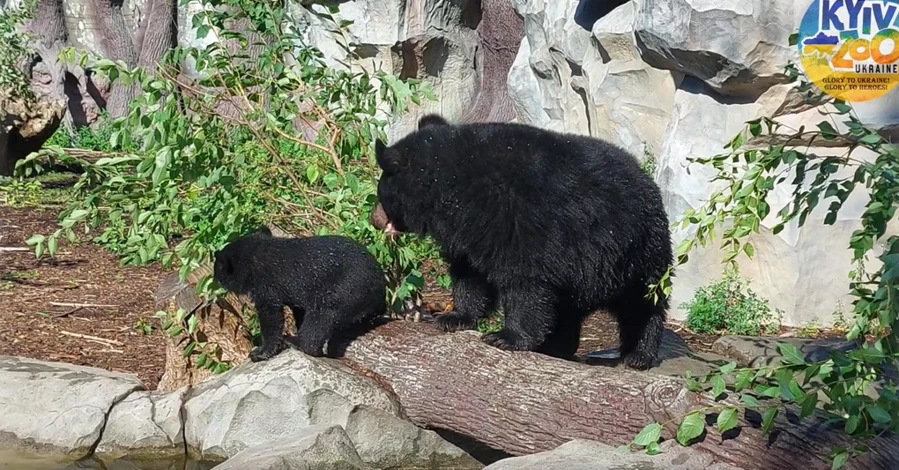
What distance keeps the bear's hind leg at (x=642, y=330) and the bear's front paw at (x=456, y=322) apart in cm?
75

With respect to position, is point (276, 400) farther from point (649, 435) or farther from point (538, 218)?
point (649, 435)

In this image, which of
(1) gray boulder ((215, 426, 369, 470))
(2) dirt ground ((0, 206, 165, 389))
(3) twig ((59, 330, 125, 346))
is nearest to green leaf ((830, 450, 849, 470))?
(1) gray boulder ((215, 426, 369, 470))

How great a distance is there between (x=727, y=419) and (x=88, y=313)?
5.40m

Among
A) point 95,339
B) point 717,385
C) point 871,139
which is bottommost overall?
point 95,339

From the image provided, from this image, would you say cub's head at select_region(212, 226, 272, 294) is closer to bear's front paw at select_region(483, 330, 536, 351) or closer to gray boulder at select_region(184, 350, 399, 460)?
gray boulder at select_region(184, 350, 399, 460)

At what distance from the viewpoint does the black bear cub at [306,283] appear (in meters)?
5.04

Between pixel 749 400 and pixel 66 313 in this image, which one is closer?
pixel 749 400

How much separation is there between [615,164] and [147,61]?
1329cm

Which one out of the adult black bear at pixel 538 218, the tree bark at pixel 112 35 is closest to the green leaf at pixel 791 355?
the adult black bear at pixel 538 218

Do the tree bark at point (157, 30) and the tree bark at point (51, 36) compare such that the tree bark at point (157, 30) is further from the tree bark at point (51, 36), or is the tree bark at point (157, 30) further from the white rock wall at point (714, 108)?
the white rock wall at point (714, 108)

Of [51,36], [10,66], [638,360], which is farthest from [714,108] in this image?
[51,36]

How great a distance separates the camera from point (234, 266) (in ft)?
17.0

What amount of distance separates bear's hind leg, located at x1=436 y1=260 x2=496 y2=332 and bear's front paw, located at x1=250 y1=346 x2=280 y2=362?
0.89m

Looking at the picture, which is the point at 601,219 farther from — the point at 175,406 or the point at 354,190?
the point at 175,406
